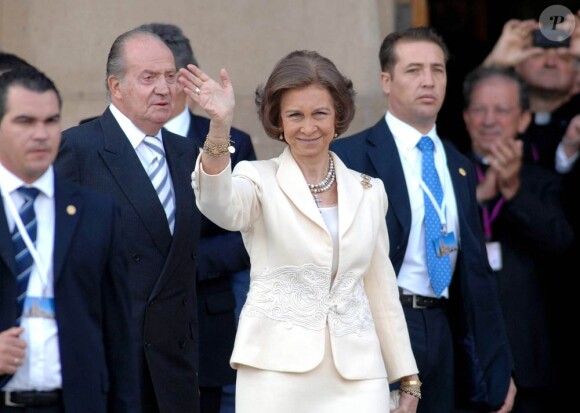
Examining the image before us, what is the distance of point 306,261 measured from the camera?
542 centimetres

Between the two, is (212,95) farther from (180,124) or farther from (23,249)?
(180,124)

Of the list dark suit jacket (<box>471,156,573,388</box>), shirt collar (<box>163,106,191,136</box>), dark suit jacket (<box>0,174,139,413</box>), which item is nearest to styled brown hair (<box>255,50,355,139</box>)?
dark suit jacket (<box>0,174,139,413</box>)

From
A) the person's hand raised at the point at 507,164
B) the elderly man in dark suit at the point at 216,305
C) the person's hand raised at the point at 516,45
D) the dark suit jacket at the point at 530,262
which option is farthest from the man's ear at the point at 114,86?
the person's hand raised at the point at 516,45

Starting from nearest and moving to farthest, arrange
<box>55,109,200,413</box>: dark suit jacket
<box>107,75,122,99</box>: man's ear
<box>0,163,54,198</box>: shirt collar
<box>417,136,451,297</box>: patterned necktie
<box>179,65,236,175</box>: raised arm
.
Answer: <box>0,163,54,198</box>: shirt collar, <box>179,65,236,175</box>: raised arm, <box>55,109,200,413</box>: dark suit jacket, <box>107,75,122,99</box>: man's ear, <box>417,136,451,297</box>: patterned necktie

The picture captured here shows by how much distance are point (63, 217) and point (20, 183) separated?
178mm

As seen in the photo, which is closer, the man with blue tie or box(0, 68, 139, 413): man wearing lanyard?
box(0, 68, 139, 413): man wearing lanyard

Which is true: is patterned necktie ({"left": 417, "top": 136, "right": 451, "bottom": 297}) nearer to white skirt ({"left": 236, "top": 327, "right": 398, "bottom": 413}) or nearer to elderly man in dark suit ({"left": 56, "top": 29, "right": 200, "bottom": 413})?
elderly man in dark suit ({"left": 56, "top": 29, "right": 200, "bottom": 413})

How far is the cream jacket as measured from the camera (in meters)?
5.37

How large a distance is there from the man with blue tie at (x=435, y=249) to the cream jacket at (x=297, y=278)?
1068 millimetres

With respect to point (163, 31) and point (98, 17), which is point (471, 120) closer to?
point (163, 31)

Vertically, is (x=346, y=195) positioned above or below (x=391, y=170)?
below

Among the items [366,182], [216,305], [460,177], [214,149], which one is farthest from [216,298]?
[214,149]

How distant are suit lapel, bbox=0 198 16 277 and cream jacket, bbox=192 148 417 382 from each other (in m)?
0.80

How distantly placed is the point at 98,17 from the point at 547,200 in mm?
2750
